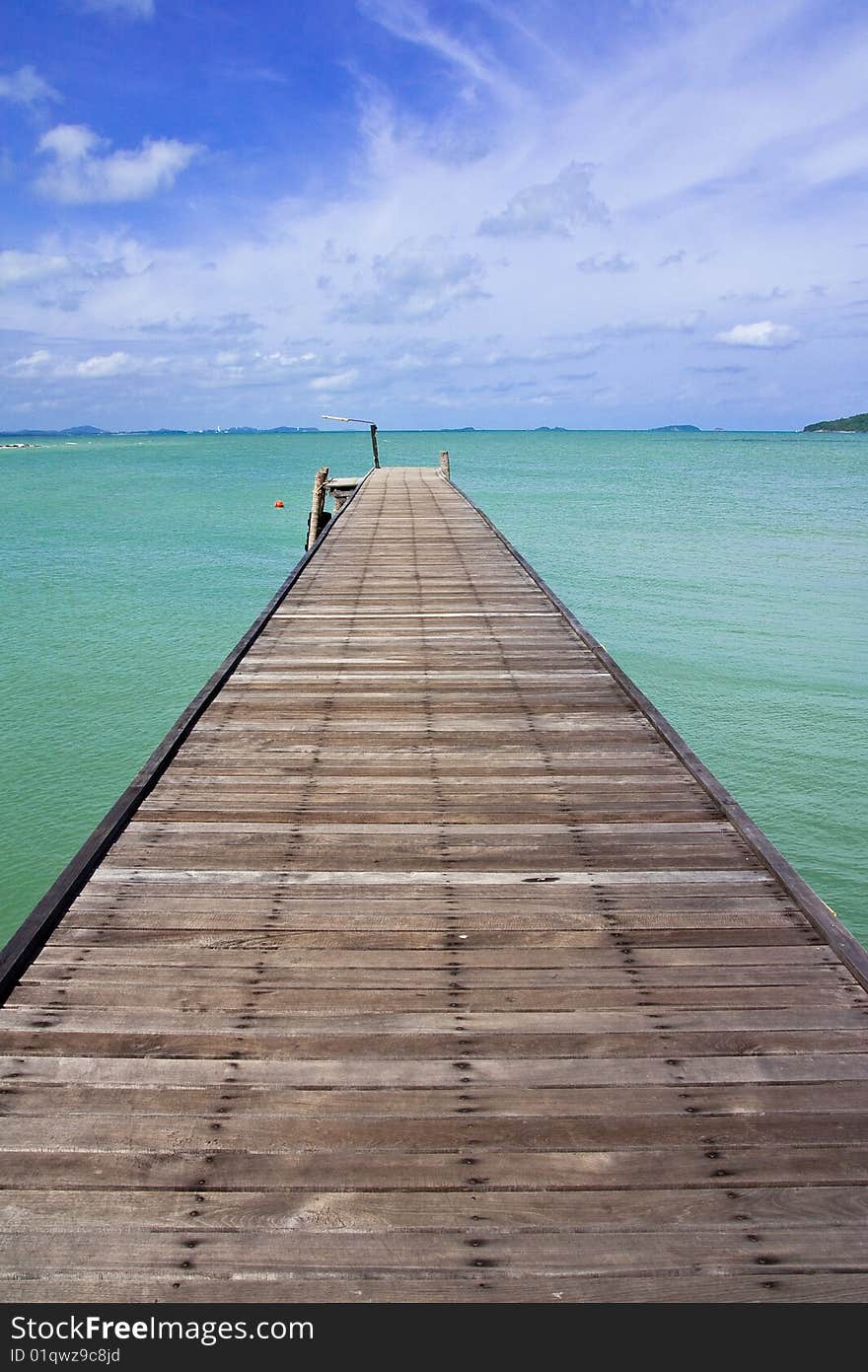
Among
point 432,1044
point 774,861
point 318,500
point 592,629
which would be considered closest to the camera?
point 432,1044

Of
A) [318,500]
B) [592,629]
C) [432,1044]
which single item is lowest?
[592,629]

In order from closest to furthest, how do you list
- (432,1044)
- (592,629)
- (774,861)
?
(432,1044) → (774,861) → (592,629)

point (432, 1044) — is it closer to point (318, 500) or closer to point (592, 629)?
point (592, 629)

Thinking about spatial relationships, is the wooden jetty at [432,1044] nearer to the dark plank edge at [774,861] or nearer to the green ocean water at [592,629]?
the dark plank edge at [774,861]

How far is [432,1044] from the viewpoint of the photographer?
3201 millimetres

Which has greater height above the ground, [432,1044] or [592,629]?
[432,1044]

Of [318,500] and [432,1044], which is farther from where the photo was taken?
[318,500]

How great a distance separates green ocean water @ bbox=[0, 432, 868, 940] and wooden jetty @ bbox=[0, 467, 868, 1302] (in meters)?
4.28

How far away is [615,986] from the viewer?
11.6 feet

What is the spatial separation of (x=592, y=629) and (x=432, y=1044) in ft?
50.4

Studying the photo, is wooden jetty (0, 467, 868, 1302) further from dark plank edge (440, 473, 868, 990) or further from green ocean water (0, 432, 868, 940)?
green ocean water (0, 432, 868, 940)

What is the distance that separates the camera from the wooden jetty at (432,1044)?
8.02ft

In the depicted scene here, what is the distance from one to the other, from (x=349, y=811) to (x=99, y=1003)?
6.03 feet

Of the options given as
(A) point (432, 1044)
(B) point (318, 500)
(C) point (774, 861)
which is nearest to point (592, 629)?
(B) point (318, 500)
